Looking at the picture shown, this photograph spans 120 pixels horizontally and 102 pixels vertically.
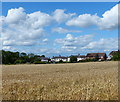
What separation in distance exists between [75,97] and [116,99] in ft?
5.08

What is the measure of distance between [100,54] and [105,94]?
181 meters

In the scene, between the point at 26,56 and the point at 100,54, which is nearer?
the point at 26,56

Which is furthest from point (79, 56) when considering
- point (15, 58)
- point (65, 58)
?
point (15, 58)

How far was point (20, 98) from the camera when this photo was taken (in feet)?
25.2

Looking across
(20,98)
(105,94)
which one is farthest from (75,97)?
(20,98)

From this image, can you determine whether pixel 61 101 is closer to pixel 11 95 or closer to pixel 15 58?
pixel 11 95

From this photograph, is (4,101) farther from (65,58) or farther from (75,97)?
(65,58)

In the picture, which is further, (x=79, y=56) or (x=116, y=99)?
(x=79, y=56)

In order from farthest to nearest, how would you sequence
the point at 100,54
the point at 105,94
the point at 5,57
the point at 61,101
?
the point at 100,54
the point at 5,57
the point at 105,94
the point at 61,101

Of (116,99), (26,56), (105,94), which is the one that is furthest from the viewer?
(26,56)

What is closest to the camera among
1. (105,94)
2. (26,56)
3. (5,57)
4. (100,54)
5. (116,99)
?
(116,99)

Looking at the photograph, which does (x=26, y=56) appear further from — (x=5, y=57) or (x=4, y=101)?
(x=4, y=101)

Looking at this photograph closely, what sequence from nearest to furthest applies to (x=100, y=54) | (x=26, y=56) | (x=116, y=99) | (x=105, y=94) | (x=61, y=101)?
(x=61, y=101) → (x=116, y=99) → (x=105, y=94) → (x=26, y=56) → (x=100, y=54)

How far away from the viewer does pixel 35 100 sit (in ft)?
24.2
